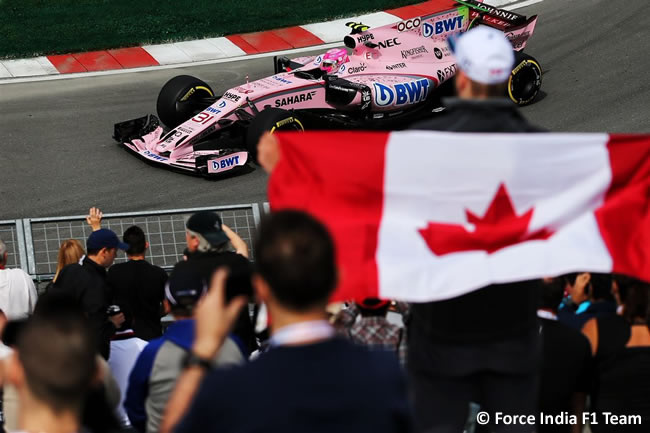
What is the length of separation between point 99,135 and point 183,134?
2.10m

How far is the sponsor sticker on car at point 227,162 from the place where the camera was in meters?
11.2

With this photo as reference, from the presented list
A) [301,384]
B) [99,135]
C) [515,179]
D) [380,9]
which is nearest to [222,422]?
[301,384]

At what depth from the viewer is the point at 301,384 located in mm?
2553

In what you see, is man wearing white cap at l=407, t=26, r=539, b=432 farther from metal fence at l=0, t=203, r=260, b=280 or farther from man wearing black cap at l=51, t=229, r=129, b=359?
metal fence at l=0, t=203, r=260, b=280

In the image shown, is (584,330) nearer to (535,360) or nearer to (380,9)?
(535,360)

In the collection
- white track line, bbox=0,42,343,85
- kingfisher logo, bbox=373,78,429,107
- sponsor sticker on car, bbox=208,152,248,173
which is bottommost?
sponsor sticker on car, bbox=208,152,248,173

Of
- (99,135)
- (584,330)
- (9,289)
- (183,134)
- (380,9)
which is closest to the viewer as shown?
(584,330)

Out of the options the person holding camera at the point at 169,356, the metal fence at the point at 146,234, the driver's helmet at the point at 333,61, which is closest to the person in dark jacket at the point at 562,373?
the person holding camera at the point at 169,356

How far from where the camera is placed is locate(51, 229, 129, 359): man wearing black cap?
5934mm

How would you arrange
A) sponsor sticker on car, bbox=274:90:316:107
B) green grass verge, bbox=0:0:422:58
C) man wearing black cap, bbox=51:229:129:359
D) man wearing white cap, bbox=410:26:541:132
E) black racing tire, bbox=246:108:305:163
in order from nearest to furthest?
man wearing white cap, bbox=410:26:541:132
man wearing black cap, bbox=51:229:129:359
black racing tire, bbox=246:108:305:163
sponsor sticker on car, bbox=274:90:316:107
green grass verge, bbox=0:0:422:58

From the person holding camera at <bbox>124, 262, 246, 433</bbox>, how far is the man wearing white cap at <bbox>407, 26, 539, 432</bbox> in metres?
0.76

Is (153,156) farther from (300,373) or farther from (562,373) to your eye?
(300,373)

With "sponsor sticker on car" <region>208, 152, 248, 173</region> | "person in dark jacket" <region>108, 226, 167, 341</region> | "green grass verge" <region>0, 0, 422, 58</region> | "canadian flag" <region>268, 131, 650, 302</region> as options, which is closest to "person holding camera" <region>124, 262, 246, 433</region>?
"canadian flag" <region>268, 131, 650, 302</region>
